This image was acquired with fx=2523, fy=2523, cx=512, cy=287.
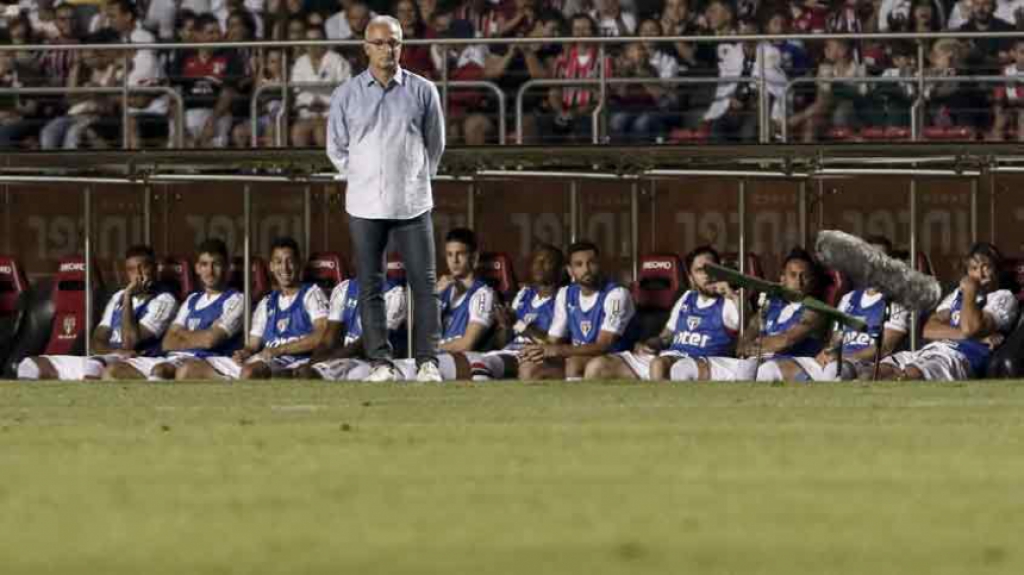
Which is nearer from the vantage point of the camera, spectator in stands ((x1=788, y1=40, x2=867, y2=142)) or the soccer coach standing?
the soccer coach standing

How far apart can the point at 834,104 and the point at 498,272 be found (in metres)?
3.12

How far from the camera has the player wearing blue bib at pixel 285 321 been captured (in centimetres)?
1823

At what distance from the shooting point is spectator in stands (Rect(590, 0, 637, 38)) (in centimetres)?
2222

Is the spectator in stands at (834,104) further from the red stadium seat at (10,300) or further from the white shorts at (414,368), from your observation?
the red stadium seat at (10,300)

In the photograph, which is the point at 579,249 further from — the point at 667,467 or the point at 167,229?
the point at 667,467

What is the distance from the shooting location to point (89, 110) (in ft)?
71.4

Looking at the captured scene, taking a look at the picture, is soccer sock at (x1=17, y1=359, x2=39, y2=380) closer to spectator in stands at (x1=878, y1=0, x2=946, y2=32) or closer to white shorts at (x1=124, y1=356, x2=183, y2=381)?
white shorts at (x1=124, y1=356, x2=183, y2=381)

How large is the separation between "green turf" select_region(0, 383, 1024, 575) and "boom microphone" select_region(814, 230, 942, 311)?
11.8ft

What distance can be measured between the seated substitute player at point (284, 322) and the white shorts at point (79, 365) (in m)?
0.68

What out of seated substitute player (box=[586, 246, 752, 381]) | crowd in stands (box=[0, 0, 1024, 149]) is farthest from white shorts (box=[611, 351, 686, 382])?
crowd in stands (box=[0, 0, 1024, 149])

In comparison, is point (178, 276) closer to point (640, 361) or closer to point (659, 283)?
point (659, 283)

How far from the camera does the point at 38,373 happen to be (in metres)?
18.3

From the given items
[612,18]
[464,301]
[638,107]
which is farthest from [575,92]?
[464,301]

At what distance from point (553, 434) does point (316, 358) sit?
8.42m
